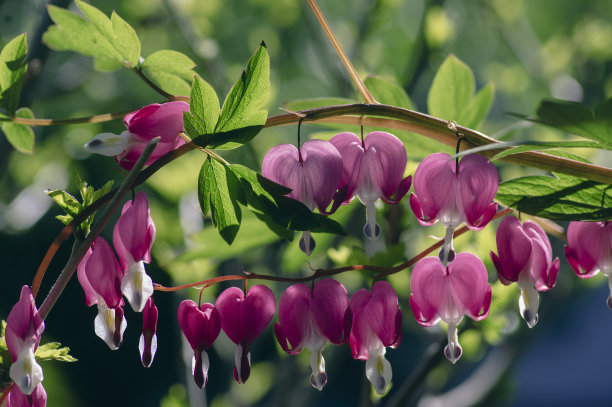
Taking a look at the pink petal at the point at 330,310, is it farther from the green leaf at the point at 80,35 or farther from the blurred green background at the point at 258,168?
the green leaf at the point at 80,35

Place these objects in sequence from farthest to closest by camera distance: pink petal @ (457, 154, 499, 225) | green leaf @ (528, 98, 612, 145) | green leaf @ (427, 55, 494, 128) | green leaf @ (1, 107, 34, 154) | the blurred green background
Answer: the blurred green background → green leaf @ (427, 55, 494, 128) → green leaf @ (1, 107, 34, 154) → pink petal @ (457, 154, 499, 225) → green leaf @ (528, 98, 612, 145)

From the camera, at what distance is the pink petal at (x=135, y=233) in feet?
1.73

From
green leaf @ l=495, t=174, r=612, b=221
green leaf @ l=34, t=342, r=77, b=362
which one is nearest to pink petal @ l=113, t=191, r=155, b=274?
green leaf @ l=34, t=342, r=77, b=362

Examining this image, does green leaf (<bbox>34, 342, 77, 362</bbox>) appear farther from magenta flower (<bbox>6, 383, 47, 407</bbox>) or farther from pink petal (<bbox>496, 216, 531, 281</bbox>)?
pink petal (<bbox>496, 216, 531, 281</bbox>)

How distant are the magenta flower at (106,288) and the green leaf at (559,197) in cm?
35

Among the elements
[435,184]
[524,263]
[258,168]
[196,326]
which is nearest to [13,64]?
[196,326]

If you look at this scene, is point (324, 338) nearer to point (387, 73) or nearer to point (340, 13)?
point (387, 73)

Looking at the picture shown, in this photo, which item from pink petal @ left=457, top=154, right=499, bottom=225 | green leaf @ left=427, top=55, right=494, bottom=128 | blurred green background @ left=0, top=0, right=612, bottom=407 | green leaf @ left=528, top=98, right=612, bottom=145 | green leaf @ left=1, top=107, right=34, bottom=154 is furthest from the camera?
blurred green background @ left=0, top=0, right=612, bottom=407

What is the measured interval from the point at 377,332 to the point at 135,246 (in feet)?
0.80

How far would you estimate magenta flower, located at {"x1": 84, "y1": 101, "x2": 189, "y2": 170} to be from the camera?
1.78 ft

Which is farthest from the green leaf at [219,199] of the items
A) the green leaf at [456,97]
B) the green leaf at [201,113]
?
the green leaf at [456,97]

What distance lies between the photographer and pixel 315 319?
58cm

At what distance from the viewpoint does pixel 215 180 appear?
0.55 m

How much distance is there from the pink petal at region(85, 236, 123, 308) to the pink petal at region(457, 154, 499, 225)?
32 centimetres
